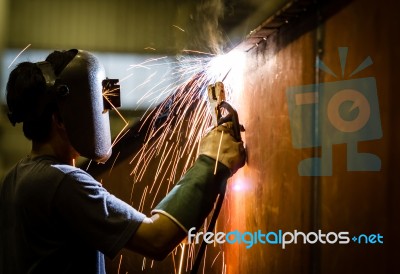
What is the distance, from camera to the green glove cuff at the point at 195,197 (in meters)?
1.44

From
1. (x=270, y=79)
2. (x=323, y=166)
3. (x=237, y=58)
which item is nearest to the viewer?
(x=323, y=166)

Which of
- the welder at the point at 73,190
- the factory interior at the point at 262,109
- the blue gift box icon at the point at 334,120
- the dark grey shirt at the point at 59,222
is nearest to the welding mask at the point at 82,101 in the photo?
the welder at the point at 73,190

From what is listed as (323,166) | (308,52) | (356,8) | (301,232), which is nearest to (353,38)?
(356,8)

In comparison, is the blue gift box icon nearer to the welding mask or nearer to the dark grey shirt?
the dark grey shirt

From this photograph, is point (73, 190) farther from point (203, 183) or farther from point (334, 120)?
point (334, 120)

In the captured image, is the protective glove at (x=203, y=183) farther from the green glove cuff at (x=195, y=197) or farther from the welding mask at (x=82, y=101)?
the welding mask at (x=82, y=101)

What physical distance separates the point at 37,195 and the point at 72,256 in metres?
0.23

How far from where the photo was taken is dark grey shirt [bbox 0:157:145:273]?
4.54ft

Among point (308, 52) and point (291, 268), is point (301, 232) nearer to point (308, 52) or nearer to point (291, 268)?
point (291, 268)

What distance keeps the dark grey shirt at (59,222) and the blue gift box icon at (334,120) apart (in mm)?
561

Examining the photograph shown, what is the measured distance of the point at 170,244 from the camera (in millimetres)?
1416

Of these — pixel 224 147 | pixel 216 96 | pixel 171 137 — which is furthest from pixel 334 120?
pixel 171 137

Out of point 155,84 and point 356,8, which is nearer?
point 356,8

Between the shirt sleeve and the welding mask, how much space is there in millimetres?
236
